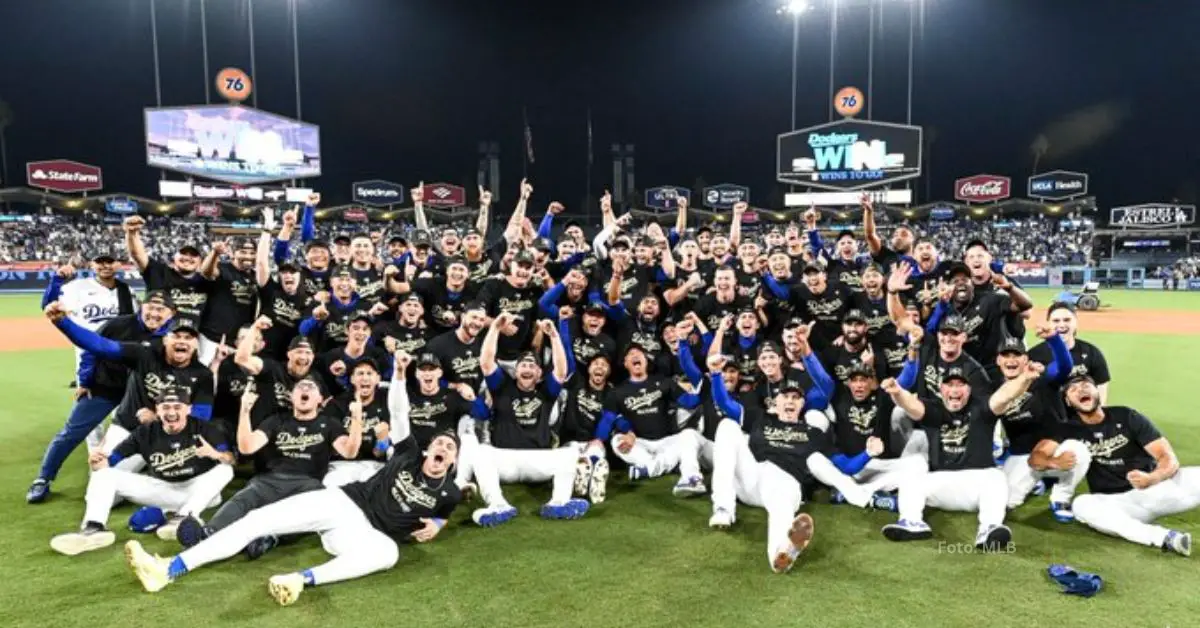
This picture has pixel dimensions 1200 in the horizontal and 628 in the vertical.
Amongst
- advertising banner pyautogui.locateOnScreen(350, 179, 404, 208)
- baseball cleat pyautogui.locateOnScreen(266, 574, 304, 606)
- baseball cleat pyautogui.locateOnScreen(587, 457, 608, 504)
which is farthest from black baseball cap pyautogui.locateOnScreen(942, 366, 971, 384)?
advertising banner pyautogui.locateOnScreen(350, 179, 404, 208)

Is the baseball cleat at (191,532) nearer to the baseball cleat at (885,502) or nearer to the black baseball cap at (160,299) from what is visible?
the black baseball cap at (160,299)

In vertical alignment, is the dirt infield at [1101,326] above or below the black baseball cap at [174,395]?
below

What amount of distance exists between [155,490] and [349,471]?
1557mm

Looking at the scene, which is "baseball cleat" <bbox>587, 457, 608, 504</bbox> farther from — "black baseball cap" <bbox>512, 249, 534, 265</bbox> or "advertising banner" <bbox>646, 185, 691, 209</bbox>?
"advertising banner" <bbox>646, 185, 691, 209</bbox>

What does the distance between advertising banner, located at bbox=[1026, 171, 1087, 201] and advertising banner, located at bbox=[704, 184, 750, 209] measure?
21770 mm

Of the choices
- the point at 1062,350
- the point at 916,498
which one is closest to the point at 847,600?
the point at 916,498

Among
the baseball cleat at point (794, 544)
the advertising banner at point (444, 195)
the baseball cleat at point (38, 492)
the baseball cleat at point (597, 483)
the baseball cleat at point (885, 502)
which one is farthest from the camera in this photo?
the advertising banner at point (444, 195)

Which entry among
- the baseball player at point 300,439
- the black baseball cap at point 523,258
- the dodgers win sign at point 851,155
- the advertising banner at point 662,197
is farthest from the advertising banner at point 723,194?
the baseball player at point 300,439

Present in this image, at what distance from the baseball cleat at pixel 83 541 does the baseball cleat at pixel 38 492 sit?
4.58ft

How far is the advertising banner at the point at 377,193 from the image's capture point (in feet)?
177

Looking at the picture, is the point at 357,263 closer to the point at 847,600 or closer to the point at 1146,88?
Result: the point at 847,600

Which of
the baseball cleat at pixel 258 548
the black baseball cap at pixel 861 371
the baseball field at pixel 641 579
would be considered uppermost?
the black baseball cap at pixel 861 371

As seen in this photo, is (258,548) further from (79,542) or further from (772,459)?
(772,459)

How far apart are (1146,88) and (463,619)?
6654cm
